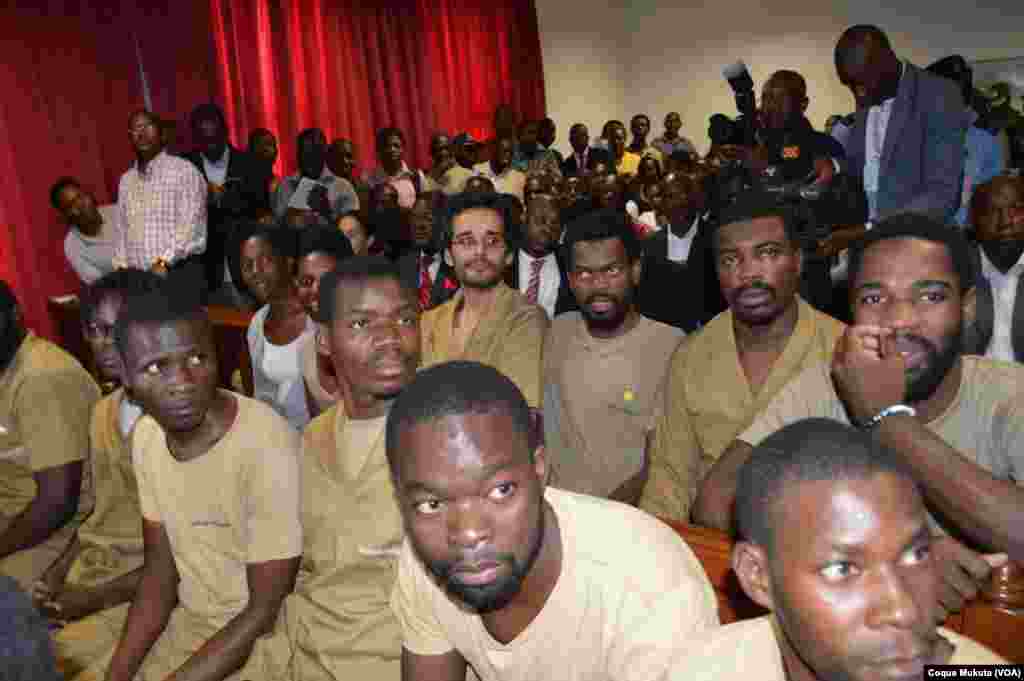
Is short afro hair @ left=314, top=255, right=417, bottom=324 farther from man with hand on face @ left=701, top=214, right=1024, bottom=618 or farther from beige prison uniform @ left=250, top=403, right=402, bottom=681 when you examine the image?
man with hand on face @ left=701, top=214, right=1024, bottom=618

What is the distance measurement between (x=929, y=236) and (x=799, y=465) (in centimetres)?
84

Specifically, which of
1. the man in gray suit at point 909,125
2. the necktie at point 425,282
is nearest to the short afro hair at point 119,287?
the necktie at point 425,282

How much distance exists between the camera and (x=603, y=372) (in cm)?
262

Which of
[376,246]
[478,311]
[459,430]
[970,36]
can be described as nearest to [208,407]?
[459,430]

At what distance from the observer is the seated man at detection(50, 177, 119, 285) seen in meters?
5.80

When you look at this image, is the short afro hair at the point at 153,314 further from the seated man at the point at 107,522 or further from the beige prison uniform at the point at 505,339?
the beige prison uniform at the point at 505,339

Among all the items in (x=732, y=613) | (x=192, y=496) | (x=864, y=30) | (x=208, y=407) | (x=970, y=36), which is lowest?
(x=732, y=613)

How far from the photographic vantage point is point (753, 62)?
11766 mm

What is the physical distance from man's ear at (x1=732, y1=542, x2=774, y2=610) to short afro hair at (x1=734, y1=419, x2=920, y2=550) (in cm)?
1

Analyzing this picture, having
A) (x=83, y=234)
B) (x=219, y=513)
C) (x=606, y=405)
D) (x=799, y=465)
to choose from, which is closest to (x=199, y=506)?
(x=219, y=513)

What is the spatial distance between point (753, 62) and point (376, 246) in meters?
→ 8.26

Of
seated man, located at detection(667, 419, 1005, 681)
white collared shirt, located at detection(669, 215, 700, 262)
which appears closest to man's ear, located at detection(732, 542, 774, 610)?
seated man, located at detection(667, 419, 1005, 681)

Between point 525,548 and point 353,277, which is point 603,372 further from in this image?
point 525,548

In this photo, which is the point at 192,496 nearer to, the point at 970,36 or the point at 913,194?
the point at 913,194
